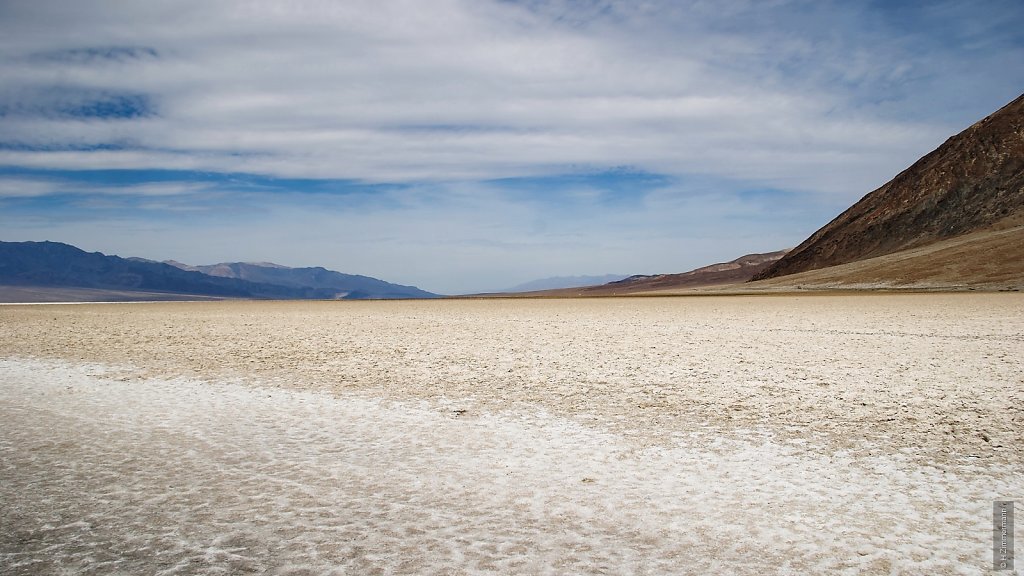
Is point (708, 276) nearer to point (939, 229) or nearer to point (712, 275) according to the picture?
point (712, 275)

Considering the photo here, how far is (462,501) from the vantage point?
5117 millimetres

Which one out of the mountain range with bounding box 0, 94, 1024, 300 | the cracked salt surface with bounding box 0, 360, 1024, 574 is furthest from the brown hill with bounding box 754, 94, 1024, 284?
the cracked salt surface with bounding box 0, 360, 1024, 574

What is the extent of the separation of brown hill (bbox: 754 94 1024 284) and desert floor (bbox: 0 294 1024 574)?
266ft

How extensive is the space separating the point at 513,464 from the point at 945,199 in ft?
315

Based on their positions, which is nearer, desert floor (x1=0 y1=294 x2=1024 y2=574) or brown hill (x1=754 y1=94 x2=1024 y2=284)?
desert floor (x1=0 y1=294 x2=1024 y2=574)

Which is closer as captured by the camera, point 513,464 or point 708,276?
point 513,464

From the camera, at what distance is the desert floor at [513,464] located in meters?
4.14

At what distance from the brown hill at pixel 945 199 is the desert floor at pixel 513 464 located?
81050 mm

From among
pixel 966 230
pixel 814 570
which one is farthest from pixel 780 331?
pixel 966 230

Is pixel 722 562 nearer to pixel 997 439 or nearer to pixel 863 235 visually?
pixel 997 439

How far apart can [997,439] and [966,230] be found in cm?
8689

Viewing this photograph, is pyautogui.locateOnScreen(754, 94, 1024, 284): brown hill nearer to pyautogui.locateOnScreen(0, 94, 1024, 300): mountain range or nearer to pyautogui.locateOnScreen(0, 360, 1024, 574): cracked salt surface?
pyautogui.locateOnScreen(0, 94, 1024, 300): mountain range

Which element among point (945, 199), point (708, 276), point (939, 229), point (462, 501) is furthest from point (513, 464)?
point (708, 276)

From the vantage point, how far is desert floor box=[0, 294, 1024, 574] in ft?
13.6
